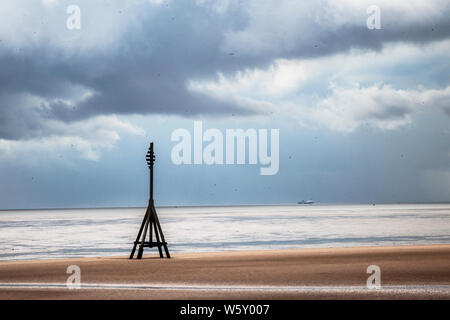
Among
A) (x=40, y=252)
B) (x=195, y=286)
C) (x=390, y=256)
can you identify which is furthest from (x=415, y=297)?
(x=40, y=252)

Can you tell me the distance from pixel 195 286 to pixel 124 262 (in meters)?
8.06

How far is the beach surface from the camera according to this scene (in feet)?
41.1

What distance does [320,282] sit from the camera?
47.7 ft

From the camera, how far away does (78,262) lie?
856 inches

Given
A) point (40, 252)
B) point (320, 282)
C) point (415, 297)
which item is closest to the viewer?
point (415, 297)

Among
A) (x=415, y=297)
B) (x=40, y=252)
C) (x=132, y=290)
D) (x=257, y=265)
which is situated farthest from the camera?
(x=40, y=252)

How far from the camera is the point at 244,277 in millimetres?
15969

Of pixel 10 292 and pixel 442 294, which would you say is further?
pixel 10 292

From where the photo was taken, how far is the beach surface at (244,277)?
41.1 feet

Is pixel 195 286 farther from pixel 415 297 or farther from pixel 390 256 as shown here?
pixel 390 256
